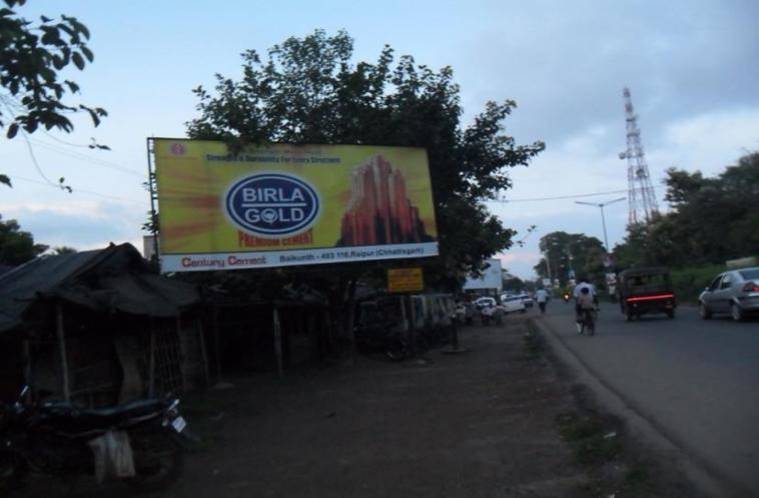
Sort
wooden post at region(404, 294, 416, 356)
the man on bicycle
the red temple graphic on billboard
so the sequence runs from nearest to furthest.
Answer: the red temple graphic on billboard → wooden post at region(404, 294, 416, 356) → the man on bicycle

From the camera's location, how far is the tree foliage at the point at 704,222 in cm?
4056

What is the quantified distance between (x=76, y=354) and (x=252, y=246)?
182 inches

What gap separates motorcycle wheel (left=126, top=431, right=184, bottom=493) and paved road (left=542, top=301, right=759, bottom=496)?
463 cm

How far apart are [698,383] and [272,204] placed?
8.78 meters

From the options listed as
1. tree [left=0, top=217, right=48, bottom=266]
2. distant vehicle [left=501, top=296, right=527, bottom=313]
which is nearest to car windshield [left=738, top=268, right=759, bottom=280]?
tree [left=0, top=217, right=48, bottom=266]

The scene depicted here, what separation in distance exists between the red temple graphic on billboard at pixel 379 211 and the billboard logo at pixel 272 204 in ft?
3.00

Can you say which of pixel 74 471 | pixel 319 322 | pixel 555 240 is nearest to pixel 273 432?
pixel 74 471

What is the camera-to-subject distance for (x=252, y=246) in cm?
1502

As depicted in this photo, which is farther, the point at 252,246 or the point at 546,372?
the point at 252,246

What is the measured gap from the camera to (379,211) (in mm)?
16609

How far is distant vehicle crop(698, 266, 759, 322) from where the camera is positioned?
19.3m

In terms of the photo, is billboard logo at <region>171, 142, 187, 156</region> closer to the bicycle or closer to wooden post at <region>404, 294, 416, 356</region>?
wooden post at <region>404, 294, 416, 356</region>

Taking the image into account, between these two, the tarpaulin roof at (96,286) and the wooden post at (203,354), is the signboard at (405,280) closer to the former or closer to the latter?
the wooden post at (203,354)

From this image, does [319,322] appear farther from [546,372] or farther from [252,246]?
[546,372]
